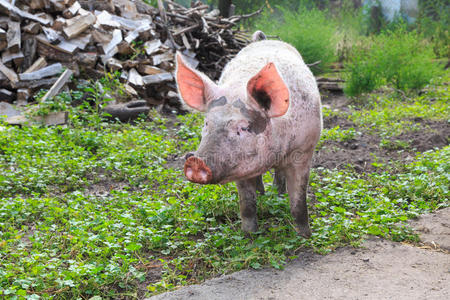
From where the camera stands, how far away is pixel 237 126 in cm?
287

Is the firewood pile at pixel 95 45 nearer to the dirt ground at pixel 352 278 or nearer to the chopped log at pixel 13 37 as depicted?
the chopped log at pixel 13 37

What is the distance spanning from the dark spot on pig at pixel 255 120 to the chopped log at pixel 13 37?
5.41m

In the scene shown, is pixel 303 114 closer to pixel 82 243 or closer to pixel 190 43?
pixel 82 243

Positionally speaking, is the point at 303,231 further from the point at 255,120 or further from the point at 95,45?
the point at 95,45

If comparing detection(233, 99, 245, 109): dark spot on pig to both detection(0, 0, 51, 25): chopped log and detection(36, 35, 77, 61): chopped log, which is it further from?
detection(0, 0, 51, 25): chopped log

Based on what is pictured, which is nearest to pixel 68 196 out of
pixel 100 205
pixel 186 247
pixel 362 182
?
pixel 100 205

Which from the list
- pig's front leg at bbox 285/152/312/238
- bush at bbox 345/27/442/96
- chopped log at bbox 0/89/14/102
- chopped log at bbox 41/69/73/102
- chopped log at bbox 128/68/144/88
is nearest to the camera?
pig's front leg at bbox 285/152/312/238

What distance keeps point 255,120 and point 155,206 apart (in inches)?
53.2

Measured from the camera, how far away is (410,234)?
347cm

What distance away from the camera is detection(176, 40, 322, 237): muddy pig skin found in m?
2.79

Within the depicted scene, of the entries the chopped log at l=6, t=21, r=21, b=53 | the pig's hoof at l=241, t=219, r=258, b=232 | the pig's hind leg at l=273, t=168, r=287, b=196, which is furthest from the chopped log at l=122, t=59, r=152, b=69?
the pig's hoof at l=241, t=219, r=258, b=232

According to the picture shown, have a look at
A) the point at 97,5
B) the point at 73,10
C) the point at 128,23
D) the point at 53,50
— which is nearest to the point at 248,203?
the point at 53,50

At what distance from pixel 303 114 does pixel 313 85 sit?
0.37 metres

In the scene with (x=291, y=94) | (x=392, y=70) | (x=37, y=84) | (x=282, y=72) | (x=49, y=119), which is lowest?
(x=49, y=119)
